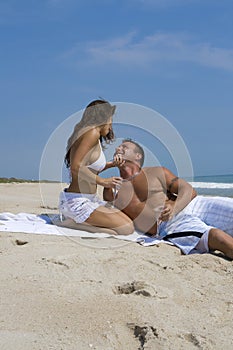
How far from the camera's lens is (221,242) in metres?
4.15

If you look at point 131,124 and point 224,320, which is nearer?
point 224,320

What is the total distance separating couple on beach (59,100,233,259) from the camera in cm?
467

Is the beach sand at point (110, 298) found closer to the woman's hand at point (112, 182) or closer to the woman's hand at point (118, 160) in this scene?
the woman's hand at point (112, 182)

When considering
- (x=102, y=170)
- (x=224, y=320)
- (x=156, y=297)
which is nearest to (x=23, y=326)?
(x=156, y=297)

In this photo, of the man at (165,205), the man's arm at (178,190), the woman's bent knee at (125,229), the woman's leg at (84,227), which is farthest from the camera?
the woman's leg at (84,227)

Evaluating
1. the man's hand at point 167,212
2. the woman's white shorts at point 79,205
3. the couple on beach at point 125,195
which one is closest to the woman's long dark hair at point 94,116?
the couple on beach at point 125,195

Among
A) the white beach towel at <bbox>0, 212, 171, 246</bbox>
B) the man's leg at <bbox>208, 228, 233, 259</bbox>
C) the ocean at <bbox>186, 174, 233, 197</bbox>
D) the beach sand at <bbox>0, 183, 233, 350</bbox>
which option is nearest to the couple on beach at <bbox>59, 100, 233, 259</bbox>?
the white beach towel at <bbox>0, 212, 171, 246</bbox>

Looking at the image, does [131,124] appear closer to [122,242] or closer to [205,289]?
[122,242]

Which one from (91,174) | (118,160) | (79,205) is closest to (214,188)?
(118,160)

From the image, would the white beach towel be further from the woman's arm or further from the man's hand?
Answer: the woman's arm

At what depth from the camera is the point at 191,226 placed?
4.46 m

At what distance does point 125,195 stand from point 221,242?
1.25 meters

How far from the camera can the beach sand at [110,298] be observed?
7.48ft

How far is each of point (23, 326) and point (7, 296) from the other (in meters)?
0.42
